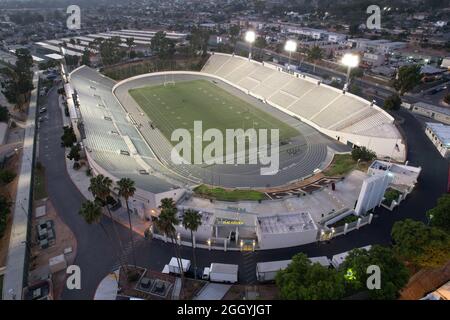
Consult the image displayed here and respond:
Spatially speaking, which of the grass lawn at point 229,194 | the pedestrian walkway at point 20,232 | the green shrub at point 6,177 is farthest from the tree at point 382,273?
the green shrub at point 6,177

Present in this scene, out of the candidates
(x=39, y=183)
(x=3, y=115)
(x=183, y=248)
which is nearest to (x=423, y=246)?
Answer: (x=183, y=248)

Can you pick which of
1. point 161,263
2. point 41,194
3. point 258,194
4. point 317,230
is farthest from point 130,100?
point 317,230

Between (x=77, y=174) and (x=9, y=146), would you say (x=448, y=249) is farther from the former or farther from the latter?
(x=9, y=146)

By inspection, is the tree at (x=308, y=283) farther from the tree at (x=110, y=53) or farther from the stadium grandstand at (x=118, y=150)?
the tree at (x=110, y=53)

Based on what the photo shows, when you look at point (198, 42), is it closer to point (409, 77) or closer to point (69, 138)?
point (409, 77)

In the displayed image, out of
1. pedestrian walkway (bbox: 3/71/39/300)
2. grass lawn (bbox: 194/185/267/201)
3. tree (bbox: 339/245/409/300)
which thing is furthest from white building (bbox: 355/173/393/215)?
pedestrian walkway (bbox: 3/71/39/300)

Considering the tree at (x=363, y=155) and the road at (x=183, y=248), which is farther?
the tree at (x=363, y=155)
